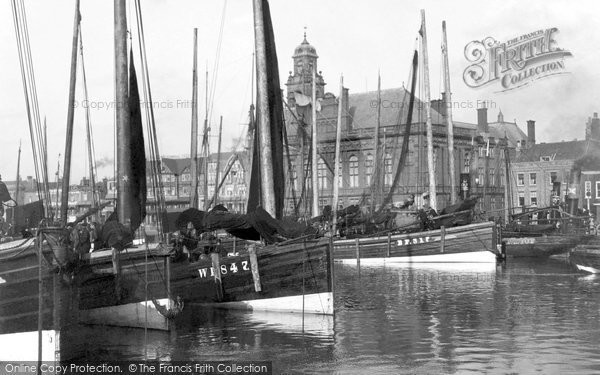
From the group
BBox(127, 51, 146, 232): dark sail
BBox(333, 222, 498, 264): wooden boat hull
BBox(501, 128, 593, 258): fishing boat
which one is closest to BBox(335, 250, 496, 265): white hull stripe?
BBox(333, 222, 498, 264): wooden boat hull

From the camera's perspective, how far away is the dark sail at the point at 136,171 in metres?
22.1

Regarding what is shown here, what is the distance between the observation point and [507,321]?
22.8 metres

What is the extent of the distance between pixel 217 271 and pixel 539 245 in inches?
1314

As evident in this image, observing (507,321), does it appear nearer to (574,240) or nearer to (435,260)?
(435,260)

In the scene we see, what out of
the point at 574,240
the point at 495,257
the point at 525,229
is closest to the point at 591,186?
the point at 525,229

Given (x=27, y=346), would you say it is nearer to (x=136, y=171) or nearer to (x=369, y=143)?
(x=136, y=171)

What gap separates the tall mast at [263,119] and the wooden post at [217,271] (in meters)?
2.04

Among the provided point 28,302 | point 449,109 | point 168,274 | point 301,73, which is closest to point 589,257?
point 449,109

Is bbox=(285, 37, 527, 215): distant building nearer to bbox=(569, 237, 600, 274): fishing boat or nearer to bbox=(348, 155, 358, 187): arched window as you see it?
bbox=(348, 155, 358, 187): arched window

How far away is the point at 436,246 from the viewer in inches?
1777

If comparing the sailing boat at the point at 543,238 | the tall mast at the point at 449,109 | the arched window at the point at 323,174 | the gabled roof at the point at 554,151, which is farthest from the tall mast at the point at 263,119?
the gabled roof at the point at 554,151

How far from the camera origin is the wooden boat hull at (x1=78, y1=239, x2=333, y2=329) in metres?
20.8

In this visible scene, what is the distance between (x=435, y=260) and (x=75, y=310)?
29.5 m

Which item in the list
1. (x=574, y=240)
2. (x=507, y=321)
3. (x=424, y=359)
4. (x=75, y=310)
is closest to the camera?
(x=424, y=359)
